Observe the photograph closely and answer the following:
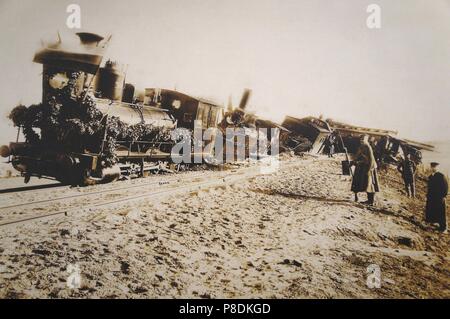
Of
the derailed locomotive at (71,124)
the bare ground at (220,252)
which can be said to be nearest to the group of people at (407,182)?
the bare ground at (220,252)

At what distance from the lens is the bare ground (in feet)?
11.9

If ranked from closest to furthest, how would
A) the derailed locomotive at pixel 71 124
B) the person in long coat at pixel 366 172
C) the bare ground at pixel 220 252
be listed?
1. the bare ground at pixel 220 252
2. the derailed locomotive at pixel 71 124
3. the person in long coat at pixel 366 172

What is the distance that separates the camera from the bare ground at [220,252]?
11.9ft

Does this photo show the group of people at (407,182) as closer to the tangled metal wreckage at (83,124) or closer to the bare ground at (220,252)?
the bare ground at (220,252)

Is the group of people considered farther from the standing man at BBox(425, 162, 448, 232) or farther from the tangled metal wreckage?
the tangled metal wreckage

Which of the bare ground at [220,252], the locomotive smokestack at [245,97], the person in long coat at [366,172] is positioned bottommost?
the bare ground at [220,252]

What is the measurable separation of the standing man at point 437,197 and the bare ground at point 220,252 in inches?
13.9

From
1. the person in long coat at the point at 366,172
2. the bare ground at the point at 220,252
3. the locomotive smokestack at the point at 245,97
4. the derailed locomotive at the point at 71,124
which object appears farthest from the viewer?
the locomotive smokestack at the point at 245,97

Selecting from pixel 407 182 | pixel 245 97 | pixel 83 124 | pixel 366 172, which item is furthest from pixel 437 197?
pixel 245 97

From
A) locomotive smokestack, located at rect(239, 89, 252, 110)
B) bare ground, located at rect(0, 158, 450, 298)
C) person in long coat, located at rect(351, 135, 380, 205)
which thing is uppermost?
locomotive smokestack, located at rect(239, 89, 252, 110)

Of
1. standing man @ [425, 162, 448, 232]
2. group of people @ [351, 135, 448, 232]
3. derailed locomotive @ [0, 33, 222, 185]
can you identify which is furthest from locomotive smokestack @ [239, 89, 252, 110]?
standing man @ [425, 162, 448, 232]

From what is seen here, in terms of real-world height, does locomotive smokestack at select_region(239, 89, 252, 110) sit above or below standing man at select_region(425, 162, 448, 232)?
above

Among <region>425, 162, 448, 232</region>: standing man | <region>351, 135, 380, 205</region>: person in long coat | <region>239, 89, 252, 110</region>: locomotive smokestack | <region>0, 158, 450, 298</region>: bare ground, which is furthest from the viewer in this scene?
<region>239, 89, 252, 110</region>: locomotive smokestack

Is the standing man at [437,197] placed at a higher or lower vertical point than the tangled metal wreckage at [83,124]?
lower
